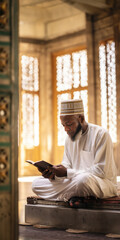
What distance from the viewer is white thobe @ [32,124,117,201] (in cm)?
480

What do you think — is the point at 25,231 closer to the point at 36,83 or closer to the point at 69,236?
the point at 69,236

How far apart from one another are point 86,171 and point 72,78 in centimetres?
991

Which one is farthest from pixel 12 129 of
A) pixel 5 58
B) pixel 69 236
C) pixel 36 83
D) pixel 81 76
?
pixel 36 83

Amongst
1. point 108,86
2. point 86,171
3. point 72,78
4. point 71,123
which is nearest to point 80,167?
point 86,171

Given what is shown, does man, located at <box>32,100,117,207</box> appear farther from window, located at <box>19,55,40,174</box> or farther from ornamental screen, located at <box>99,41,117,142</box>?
window, located at <box>19,55,40,174</box>

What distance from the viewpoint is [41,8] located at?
14.8m

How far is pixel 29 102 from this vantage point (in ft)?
49.5

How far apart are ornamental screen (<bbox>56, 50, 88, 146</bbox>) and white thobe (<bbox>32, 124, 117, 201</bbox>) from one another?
Result: 8.94m

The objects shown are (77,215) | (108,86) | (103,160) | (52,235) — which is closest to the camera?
(52,235)

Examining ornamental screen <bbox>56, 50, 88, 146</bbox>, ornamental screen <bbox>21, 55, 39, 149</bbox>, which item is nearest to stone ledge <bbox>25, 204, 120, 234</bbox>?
ornamental screen <bbox>56, 50, 88, 146</bbox>

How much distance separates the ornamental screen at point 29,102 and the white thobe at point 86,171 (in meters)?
9.47

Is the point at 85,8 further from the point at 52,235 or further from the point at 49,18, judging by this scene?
the point at 52,235

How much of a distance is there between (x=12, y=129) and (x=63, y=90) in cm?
1201

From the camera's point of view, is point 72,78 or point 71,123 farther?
point 72,78
